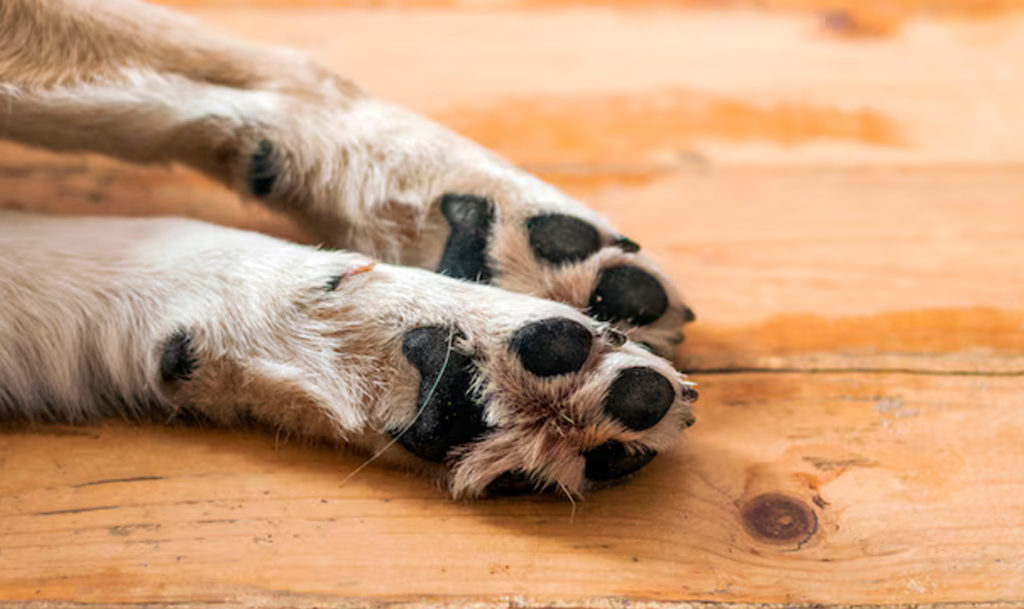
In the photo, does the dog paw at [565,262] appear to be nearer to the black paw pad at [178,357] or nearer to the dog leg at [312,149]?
the dog leg at [312,149]

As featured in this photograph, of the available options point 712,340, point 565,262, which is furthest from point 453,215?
point 712,340

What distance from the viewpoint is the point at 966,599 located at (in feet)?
2.76

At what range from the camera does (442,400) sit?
2.75ft

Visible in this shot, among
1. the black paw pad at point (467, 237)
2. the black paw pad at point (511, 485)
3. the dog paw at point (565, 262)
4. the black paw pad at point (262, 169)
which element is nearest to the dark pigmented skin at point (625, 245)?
the dog paw at point (565, 262)

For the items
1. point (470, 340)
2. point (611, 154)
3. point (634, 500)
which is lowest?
point (634, 500)

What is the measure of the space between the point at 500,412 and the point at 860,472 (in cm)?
40

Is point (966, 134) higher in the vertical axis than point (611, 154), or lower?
higher

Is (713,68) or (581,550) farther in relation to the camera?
(713,68)

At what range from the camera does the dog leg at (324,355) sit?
0.84 meters

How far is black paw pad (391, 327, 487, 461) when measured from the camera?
0.84m

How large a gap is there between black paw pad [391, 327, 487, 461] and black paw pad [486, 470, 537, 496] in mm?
55

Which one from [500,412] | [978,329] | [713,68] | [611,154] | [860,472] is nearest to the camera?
[500,412]

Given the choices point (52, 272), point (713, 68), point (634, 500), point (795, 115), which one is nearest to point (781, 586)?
point (634, 500)

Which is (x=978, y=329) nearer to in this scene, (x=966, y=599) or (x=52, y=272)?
(x=966, y=599)
